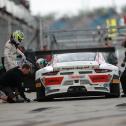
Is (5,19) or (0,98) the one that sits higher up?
(5,19)

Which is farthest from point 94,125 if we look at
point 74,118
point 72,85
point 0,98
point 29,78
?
point 29,78

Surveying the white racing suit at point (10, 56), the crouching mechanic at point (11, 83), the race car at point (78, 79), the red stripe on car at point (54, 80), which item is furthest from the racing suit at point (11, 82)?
the white racing suit at point (10, 56)

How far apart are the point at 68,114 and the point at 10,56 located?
6.19 meters

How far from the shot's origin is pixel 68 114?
1291cm

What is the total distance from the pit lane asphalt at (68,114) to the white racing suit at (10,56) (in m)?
2.77

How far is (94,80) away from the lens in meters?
16.9

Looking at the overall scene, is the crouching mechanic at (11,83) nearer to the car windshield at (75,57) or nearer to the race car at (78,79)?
the race car at (78,79)

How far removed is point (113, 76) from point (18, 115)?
4295mm

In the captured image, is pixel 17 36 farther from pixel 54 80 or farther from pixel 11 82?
pixel 54 80

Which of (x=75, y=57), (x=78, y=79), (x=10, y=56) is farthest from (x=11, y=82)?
(x=78, y=79)

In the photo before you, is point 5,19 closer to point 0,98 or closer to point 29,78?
point 29,78

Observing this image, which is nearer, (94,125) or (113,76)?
(94,125)

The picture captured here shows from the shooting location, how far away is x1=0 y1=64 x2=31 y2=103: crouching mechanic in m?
17.6

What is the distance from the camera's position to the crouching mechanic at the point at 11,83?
17.6 metres
